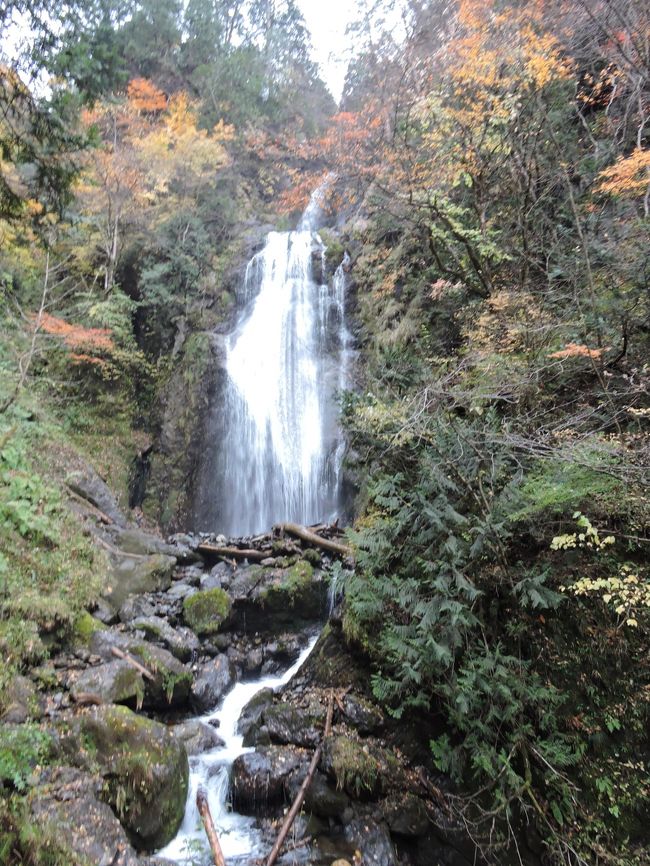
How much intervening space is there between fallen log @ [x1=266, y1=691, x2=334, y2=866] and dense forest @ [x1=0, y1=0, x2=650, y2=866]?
30cm

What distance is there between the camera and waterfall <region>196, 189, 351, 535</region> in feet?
40.4

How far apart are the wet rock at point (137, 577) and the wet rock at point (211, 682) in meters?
1.81

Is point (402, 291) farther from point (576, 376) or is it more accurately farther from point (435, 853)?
point (435, 853)

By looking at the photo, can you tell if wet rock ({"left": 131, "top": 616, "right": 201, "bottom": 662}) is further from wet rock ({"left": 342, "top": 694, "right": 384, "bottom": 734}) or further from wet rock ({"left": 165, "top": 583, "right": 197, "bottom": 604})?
wet rock ({"left": 342, "top": 694, "right": 384, "bottom": 734})

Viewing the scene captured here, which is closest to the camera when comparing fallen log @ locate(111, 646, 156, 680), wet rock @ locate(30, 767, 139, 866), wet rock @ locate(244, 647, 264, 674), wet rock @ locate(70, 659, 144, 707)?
wet rock @ locate(30, 767, 139, 866)

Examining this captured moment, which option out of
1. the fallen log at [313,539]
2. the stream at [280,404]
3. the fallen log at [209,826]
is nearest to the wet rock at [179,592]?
the fallen log at [313,539]

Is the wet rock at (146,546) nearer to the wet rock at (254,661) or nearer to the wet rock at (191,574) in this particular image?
the wet rock at (191,574)

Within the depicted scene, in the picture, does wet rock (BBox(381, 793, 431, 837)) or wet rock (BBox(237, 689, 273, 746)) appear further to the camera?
wet rock (BBox(237, 689, 273, 746))

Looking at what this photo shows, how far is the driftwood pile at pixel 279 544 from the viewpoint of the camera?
919 centimetres

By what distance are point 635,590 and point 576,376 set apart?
9.01ft

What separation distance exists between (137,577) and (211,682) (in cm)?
250

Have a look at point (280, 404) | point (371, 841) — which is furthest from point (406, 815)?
point (280, 404)

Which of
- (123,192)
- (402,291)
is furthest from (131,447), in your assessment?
(402,291)

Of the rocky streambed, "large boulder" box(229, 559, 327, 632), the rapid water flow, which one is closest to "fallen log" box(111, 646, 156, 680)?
the rocky streambed
